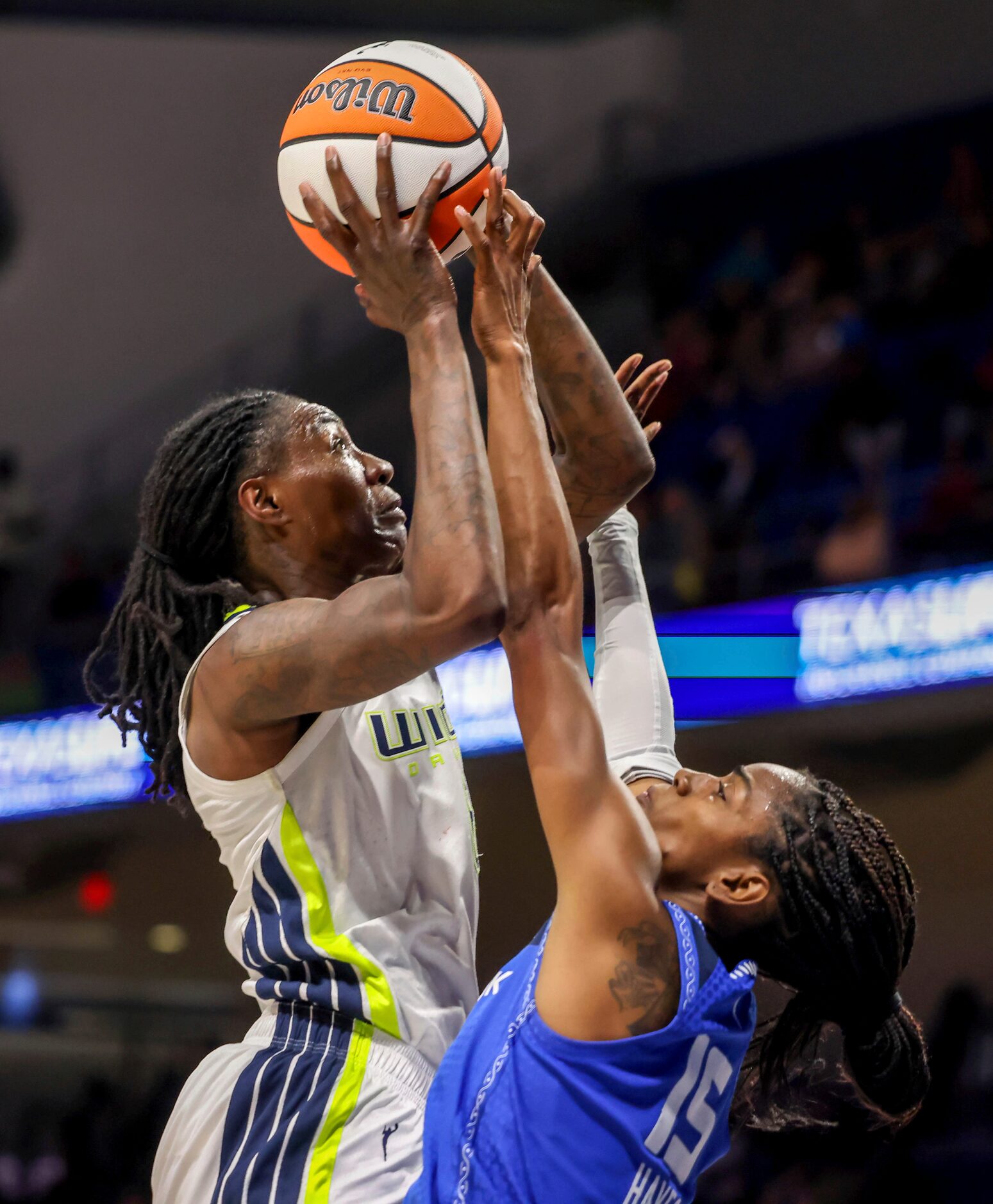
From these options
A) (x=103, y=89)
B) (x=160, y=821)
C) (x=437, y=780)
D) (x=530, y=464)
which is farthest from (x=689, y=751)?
(x=103, y=89)

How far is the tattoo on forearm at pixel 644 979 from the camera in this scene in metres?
1.79

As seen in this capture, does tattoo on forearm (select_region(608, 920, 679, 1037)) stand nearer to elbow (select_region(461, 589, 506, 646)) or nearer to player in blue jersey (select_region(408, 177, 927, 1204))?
player in blue jersey (select_region(408, 177, 927, 1204))

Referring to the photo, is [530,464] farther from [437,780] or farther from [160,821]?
[160,821]

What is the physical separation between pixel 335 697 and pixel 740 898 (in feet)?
2.07

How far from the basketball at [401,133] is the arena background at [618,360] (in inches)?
155

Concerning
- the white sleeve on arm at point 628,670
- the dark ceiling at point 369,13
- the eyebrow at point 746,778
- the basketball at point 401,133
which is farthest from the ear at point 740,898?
the dark ceiling at point 369,13

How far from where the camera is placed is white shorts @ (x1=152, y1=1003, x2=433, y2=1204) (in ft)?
6.56

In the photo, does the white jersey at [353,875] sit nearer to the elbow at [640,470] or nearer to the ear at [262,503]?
the ear at [262,503]

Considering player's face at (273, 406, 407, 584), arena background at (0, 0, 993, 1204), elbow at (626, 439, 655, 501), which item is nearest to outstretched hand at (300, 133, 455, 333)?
player's face at (273, 406, 407, 584)

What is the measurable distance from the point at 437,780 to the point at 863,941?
2.29 ft

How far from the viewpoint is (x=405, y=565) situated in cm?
190

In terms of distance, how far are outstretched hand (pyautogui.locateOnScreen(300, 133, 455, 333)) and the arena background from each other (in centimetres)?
410

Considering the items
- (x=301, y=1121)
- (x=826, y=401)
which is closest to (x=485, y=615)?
(x=301, y=1121)

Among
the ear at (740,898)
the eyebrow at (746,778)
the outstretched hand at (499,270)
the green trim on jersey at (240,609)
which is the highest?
the outstretched hand at (499,270)
